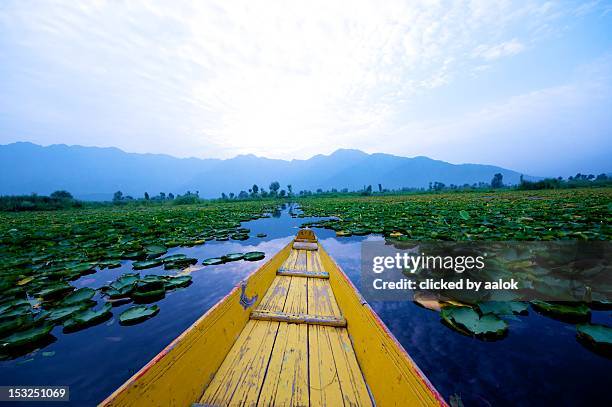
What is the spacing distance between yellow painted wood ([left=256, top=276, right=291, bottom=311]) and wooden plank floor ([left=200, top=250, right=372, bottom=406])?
60 mm

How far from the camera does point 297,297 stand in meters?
4.00

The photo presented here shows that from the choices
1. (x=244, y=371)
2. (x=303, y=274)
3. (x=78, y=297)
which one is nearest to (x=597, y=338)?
(x=244, y=371)

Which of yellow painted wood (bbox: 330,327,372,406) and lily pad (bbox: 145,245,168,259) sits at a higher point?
lily pad (bbox: 145,245,168,259)

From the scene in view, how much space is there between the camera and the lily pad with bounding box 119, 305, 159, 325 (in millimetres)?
3584

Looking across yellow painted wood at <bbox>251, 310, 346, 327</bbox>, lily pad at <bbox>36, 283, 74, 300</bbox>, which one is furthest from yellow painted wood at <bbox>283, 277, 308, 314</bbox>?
lily pad at <bbox>36, 283, 74, 300</bbox>

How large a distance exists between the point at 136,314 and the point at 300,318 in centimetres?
266

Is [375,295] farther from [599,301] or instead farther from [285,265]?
[599,301]

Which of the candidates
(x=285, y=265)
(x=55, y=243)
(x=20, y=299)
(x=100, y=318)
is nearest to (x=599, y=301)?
(x=285, y=265)

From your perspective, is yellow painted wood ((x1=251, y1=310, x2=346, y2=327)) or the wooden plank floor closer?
the wooden plank floor

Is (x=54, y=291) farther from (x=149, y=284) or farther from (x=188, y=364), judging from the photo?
(x=188, y=364)

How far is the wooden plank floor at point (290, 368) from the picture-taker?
1996 mm

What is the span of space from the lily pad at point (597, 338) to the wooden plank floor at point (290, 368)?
2.86 m

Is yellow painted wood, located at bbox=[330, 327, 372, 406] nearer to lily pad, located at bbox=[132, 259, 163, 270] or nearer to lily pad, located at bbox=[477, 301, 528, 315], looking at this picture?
lily pad, located at bbox=[477, 301, 528, 315]

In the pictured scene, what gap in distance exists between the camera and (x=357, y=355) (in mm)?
2510
